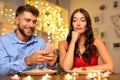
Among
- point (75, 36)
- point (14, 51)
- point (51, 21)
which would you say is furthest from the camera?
point (51, 21)

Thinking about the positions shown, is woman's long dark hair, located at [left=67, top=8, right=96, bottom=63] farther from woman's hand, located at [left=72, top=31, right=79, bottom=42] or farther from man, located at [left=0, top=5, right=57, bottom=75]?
man, located at [left=0, top=5, right=57, bottom=75]

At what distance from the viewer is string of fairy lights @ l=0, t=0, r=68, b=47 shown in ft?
12.0

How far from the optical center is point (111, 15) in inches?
155

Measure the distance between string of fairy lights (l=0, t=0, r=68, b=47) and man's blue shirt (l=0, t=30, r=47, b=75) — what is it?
1.89 m

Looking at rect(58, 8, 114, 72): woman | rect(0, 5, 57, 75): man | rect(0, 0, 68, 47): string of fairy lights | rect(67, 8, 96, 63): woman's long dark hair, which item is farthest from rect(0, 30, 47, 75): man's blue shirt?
rect(0, 0, 68, 47): string of fairy lights

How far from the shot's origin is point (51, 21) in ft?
13.2

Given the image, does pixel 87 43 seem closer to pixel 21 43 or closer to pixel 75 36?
pixel 75 36

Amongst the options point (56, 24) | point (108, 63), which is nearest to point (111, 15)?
point (56, 24)

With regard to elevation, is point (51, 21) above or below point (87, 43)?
above

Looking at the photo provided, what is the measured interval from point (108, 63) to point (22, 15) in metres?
0.73

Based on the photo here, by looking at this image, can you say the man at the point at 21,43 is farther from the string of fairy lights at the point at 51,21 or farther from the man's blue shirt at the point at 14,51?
the string of fairy lights at the point at 51,21

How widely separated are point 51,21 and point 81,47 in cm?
214

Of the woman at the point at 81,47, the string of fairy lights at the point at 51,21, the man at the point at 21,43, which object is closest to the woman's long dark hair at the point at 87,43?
the woman at the point at 81,47

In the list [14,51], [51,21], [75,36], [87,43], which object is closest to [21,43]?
[14,51]
